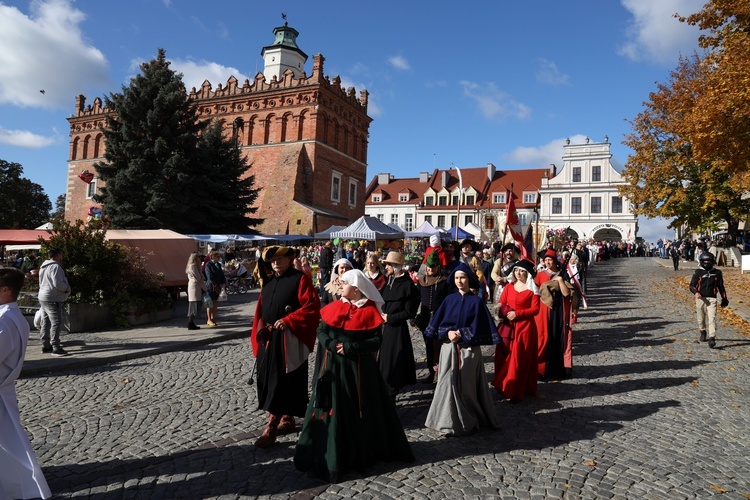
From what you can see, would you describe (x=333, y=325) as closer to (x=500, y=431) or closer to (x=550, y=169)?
(x=500, y=431)

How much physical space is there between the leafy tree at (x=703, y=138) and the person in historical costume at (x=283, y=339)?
12.6 meters

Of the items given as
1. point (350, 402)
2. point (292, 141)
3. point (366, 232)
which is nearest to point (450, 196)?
point (292, 141)

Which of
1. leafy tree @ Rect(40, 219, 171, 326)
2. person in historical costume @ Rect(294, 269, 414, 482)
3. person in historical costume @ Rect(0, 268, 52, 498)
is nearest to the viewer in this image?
person in historical costume @ Rect(0, 268, 52, 498)

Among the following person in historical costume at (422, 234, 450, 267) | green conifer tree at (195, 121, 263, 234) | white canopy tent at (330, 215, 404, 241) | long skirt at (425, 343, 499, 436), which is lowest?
long skirt at (425, 343, 499, 436)

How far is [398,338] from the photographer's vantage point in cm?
609

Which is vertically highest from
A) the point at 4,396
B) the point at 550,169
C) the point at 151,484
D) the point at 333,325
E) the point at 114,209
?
the point at 550,169

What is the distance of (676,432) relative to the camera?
508cm

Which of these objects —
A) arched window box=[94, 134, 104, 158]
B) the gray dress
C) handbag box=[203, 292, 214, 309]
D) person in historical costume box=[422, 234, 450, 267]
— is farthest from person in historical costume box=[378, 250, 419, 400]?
arched window box=[94, 134, 104, 158]

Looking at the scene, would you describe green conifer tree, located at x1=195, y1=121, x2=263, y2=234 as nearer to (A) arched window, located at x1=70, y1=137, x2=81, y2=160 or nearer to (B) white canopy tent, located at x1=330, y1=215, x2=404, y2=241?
(B) white canopy tent, located at x1=330, y1=215, x2=404, y2=241

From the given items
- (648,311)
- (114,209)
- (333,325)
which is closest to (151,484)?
(333,325)

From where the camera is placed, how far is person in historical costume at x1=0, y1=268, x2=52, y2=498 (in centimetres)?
312

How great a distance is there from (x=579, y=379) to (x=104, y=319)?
985 centimetres

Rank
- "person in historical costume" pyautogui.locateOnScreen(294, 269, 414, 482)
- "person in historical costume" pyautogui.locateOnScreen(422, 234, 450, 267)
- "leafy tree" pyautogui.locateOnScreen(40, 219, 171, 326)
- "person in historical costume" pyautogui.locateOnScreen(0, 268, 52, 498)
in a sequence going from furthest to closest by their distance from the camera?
"leafy tree" pyautogui.locateOnScreen(40, 219, 171, 326)
"person in historical costume" pyautogui.locateOnScreen(422, 234, 450, 267)
"person in historical costume" pyautogui.locateOnScreen(294, 269, 414, 482)
"person in historical costume" pyautogui.locateOnScreen(0, 268, 52, 498)

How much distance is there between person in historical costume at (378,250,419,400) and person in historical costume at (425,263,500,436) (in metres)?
0.87
